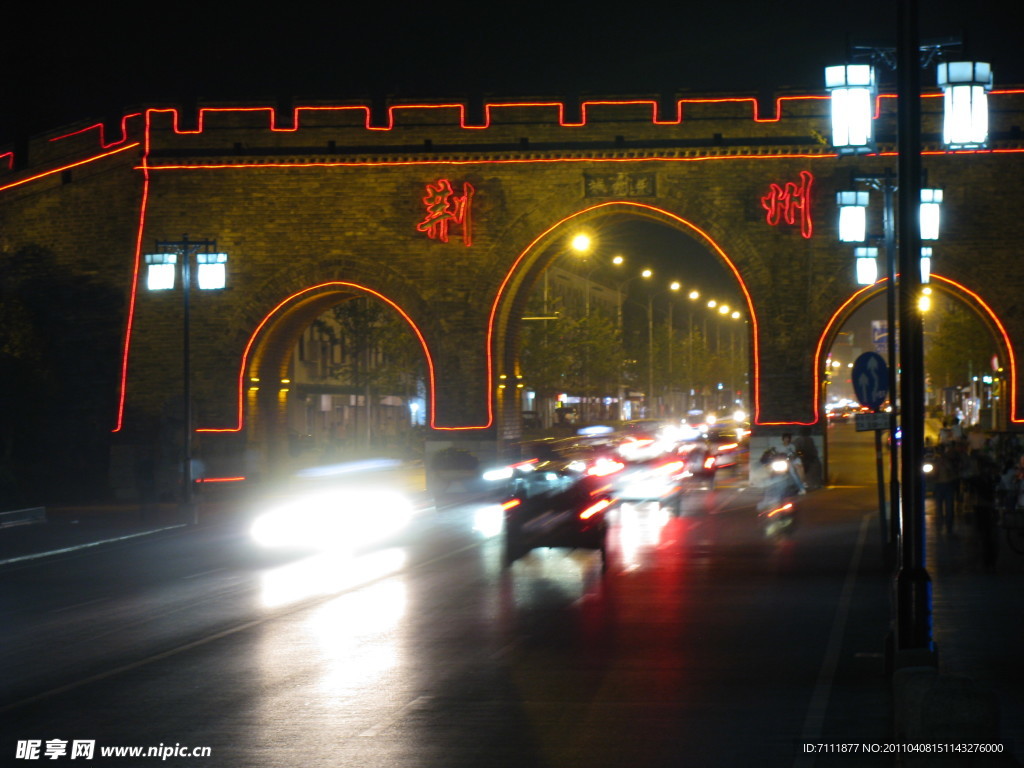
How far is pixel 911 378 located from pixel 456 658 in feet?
16.2

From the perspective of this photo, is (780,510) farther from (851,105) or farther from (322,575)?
(851,105)

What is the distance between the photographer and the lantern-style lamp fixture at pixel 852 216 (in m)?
25.4

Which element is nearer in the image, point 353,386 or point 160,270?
point 160,270

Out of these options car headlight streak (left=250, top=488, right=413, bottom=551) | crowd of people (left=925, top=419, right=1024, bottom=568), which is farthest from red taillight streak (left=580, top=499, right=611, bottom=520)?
crowd of people (left=925, top=419, right=1024, bottom=568)

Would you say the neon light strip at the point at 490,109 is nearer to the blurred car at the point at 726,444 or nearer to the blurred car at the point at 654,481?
the blurred car at the point at 654,481

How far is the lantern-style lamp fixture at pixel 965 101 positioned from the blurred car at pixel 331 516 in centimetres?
1245

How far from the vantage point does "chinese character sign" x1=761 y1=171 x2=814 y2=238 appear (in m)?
39.6

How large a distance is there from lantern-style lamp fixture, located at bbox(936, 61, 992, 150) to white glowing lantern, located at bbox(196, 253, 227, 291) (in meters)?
22.2

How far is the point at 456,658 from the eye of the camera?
13.1m

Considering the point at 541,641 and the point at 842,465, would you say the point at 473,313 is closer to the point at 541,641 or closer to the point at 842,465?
the point at 842,465

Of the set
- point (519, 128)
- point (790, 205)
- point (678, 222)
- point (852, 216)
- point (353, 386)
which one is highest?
point (519, 128)

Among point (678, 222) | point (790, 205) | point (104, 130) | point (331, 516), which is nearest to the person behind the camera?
point (331, 516)

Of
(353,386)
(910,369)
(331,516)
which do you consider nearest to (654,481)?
(331,516)

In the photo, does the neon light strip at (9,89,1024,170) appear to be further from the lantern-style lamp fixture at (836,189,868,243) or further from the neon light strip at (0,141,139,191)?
the lantern-style lamp fixture at (836,189,868,243)
